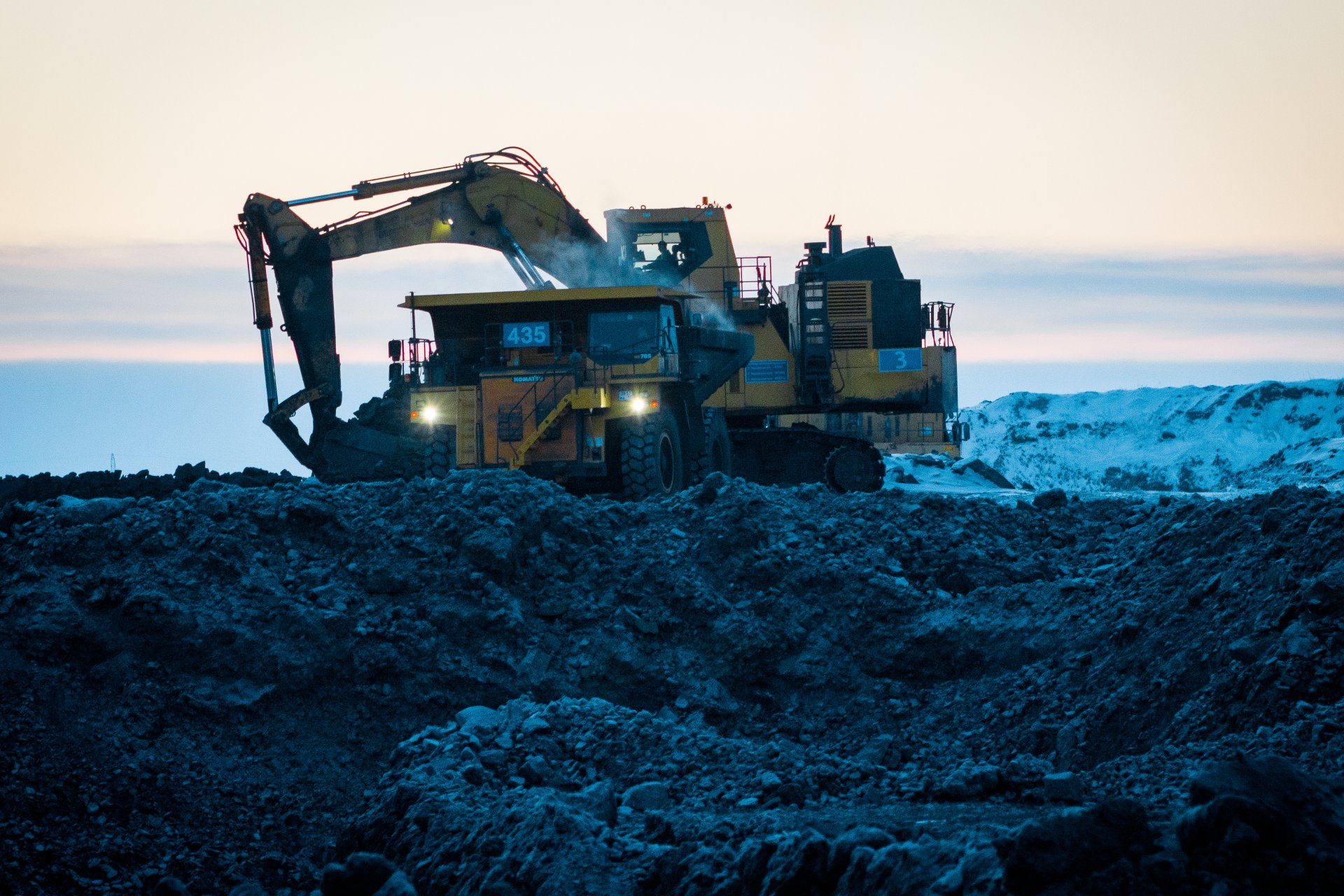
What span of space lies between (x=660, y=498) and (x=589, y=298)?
3144 millimetres

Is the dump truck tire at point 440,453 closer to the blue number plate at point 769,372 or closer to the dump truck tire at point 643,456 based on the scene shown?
the dump truck tire at point 643,456

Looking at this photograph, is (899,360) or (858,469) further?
(899,360)

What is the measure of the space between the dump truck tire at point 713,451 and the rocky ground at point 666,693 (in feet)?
12.5

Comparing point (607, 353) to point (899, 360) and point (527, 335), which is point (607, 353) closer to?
point (527, 335)

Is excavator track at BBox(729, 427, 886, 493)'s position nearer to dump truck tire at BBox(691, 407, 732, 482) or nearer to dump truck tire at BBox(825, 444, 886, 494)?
dump truck tire at BBox(825, 444, 886, 494)

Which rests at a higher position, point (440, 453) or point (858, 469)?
point (440, 453)

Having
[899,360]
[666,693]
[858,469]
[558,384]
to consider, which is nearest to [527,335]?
[558,384]

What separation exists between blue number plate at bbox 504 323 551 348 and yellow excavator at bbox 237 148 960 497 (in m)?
0.02

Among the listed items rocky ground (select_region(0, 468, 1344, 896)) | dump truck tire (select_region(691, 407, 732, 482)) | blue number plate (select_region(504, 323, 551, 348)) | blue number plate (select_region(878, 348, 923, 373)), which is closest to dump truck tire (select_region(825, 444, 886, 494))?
blue number plate (select_region(878, 348, 923, 373))

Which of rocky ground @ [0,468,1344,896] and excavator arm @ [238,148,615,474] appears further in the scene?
excavator arm @ [238,148,615,474]

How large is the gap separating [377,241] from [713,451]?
559 cm

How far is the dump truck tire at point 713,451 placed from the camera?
58.1 ft

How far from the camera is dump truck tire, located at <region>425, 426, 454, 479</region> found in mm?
15781

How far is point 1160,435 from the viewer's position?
3778cm
